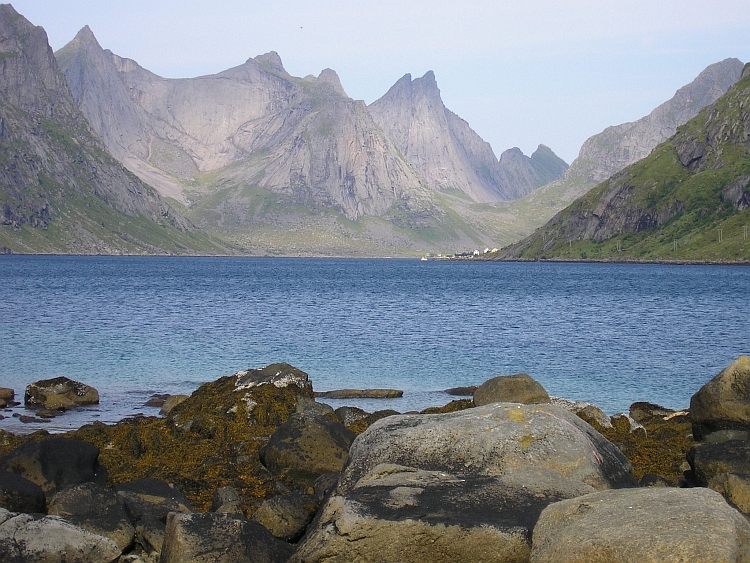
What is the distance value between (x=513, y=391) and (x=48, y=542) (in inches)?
708

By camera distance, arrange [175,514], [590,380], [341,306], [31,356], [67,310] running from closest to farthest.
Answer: [175,514] < [590,380] < [31,356] < [67,310] < [341,306]

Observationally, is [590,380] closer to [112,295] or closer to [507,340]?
[507,340]

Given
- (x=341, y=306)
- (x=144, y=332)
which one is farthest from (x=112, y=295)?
(x=144, y=332)

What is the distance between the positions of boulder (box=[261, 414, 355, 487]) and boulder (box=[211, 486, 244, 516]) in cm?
217

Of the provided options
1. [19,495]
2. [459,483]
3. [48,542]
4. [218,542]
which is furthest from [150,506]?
[459,483]

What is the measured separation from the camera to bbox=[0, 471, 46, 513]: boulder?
52.6 ft

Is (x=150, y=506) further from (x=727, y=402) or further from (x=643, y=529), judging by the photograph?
(x=727, y=402)

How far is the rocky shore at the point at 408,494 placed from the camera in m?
11.8

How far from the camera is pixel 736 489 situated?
15711mm

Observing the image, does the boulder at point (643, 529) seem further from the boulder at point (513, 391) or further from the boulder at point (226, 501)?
the boulder at point (513, 391)

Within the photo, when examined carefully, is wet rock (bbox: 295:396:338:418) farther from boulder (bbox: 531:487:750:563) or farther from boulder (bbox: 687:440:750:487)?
boulder (bbox: 531:487:750:563)

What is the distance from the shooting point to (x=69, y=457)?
63.4ft

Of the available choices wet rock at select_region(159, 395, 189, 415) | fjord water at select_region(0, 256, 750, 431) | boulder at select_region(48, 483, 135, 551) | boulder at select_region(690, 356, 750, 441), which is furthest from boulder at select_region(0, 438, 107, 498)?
boulder at select_region(690, 356, 750, 441)

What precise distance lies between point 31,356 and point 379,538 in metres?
45.6
